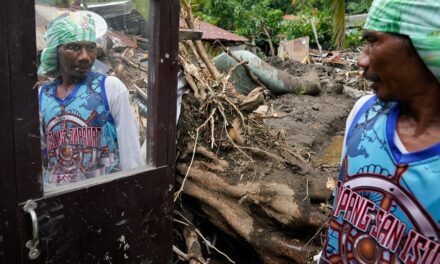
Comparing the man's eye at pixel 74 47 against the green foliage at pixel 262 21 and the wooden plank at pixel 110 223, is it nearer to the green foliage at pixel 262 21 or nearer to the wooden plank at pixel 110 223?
the wooden plank at pixel 110 223

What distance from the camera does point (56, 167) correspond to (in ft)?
5.71

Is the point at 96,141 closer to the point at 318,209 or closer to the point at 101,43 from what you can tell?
the point at 101,43

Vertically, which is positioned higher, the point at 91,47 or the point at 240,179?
the point at 91,47

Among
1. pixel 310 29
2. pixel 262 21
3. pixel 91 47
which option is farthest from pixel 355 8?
pixel 91 47

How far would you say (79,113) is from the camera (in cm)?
186

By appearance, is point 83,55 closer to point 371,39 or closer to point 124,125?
point 124,125

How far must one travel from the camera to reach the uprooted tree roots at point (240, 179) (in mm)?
2779

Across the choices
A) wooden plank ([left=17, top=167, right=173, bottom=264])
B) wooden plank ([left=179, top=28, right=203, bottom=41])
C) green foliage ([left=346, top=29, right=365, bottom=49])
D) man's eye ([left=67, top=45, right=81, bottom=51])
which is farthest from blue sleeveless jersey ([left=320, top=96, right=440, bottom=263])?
green foliage ([left=346, top=29, right=365, bottom=49])

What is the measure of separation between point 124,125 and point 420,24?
4.50 feet

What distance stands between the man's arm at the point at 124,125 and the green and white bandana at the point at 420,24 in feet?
4.06

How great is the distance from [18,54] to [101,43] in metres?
0.42

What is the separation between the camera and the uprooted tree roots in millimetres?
2779

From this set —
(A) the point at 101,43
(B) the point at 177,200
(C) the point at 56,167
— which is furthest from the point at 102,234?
(B) the point at 177,200

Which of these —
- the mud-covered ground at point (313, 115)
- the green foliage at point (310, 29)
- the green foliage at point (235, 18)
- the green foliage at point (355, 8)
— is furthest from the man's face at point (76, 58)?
the green foliage at point (355, 8)
